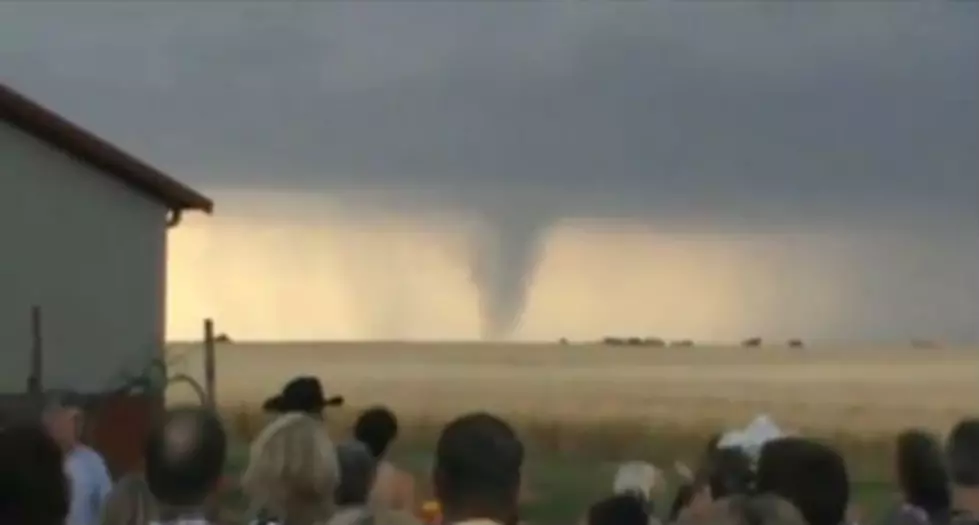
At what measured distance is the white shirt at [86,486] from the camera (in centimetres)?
784

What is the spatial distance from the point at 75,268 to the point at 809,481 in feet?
43.8

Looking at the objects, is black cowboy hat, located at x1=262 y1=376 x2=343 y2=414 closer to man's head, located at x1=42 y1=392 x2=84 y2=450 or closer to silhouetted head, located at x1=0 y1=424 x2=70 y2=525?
man's head, located at x1=42 y1=392 x2=84 y2=450

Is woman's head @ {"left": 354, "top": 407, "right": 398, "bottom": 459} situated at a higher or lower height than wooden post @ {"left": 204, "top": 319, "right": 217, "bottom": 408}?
lower

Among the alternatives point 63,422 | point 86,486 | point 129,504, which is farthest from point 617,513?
point 86,486

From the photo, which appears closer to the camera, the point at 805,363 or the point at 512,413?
the point at 512,413

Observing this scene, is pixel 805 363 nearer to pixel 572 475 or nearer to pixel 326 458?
pixel 572 475

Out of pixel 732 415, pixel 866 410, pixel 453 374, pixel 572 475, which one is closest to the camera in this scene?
pixel 572 475

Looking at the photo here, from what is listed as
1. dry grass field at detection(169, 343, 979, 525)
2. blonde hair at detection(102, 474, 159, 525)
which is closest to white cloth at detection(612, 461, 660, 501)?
blonde hair at detection(102, 474, 159, 525)

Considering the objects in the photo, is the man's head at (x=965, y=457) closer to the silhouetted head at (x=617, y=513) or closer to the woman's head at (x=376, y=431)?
the silhouetted head at (x=617, y=513)

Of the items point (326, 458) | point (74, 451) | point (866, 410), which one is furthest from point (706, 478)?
point (866, 410)

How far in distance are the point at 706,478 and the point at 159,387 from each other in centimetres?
1191

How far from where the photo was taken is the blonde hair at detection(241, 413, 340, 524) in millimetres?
4750

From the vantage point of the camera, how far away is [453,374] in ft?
240

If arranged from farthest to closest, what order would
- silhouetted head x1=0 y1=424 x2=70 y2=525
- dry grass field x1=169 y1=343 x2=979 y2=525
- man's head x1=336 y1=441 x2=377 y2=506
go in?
dry grass field x1=169 y1=343 x2=979 y2=525, man's head x1=336 y1=441 x2=377 y2=506, silhouetted head x1=0 y1=424 x2=70 y2=525
